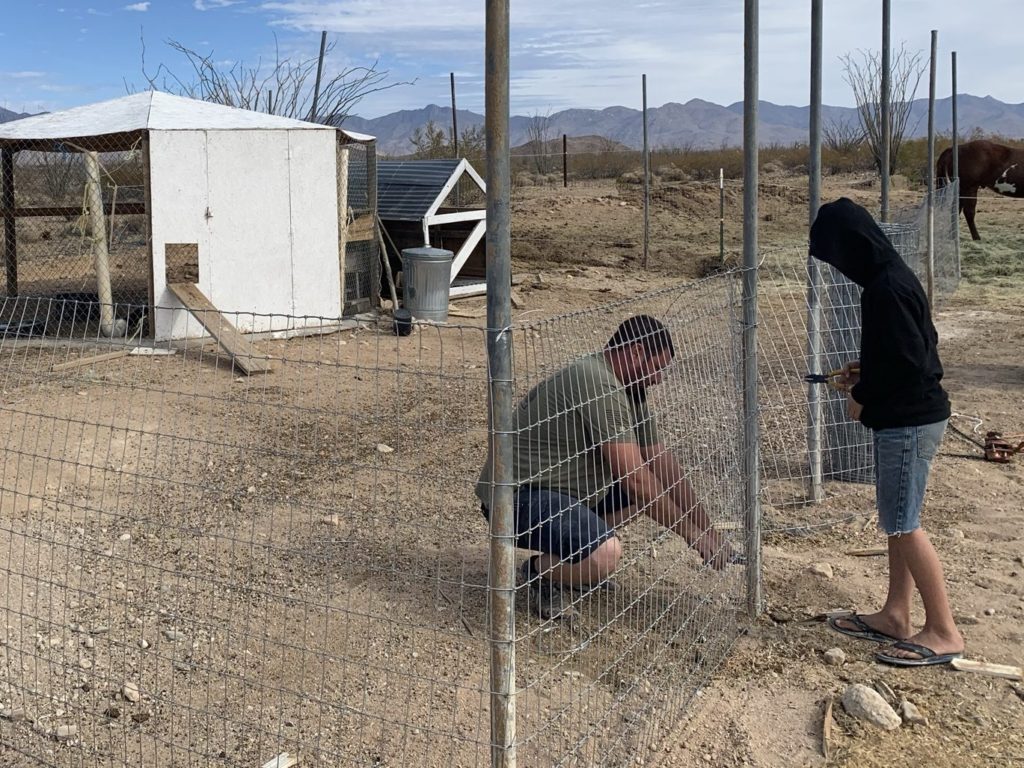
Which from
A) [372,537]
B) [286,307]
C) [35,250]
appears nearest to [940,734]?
[372,537]

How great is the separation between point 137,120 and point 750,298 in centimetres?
770

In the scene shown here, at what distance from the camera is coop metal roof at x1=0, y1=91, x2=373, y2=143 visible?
10.3 m

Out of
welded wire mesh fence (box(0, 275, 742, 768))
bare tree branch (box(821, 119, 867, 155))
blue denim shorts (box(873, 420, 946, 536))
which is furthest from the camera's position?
bare tree branch (box(821, 119, 867, 155))

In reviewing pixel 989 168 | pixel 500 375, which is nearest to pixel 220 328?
pixel 500 375

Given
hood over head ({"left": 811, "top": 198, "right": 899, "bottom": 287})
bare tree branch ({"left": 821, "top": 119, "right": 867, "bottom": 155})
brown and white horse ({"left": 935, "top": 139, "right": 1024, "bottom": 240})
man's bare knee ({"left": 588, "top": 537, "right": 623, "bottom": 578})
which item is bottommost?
man's bare knee ({"left": 588, "top": 537, "right": 623, "bottom": 578})

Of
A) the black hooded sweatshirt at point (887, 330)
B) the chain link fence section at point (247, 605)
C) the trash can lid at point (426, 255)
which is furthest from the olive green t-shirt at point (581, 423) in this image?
the trash can lid at point (426, 255)

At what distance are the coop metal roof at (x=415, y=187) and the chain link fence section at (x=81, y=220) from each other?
282 cm

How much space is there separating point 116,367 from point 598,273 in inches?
324

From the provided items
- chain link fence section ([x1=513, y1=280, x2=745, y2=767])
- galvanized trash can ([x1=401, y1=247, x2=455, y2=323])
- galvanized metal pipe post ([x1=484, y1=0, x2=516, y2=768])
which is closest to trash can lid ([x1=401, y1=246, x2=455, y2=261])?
galvanized trash can ([x1=401, y1=247, x2=455, y2=323])

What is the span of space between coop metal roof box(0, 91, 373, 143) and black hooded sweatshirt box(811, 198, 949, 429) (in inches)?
303

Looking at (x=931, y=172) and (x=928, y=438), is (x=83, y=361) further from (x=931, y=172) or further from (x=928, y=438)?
(x=931, y=172)

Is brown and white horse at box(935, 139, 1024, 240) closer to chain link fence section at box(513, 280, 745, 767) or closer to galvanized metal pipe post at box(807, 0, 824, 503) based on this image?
galvanized metal pipe post at box(807, 0, 824, 503)

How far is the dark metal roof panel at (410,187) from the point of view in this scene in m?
13.2

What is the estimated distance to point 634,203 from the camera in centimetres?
2283
